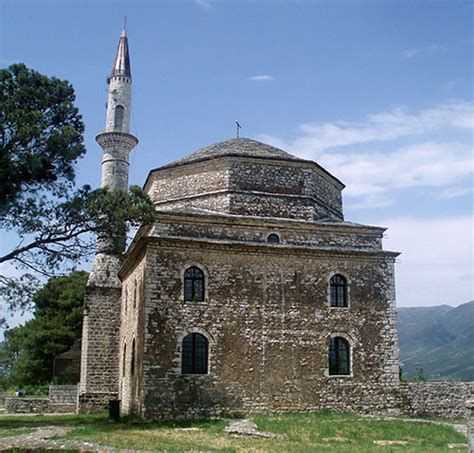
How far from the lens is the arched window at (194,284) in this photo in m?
18.5

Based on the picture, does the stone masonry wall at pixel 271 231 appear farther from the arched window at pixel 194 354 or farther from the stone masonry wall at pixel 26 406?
the stone masonry wall at pixel 26 406

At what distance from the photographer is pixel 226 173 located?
71.2 feet

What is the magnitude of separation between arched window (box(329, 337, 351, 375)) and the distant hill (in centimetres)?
7362

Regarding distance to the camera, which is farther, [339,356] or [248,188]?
[248,188]

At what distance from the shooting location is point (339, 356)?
1964 centimetres

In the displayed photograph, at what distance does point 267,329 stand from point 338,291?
304cm

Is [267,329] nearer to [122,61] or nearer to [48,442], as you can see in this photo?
[48,442]

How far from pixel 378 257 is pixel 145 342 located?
346 inches

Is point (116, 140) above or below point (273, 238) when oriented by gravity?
above

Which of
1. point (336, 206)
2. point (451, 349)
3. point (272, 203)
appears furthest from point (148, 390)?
point (451, 349)

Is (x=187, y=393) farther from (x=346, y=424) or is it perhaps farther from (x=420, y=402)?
(x=420, y=402)

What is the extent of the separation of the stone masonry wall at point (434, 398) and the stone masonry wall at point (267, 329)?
546 mm

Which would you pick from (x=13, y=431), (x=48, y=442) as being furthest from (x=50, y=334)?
(x=48, y=442)

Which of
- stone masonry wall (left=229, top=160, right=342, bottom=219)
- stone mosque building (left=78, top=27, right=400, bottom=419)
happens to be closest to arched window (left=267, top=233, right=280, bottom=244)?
stone mosque building (left=78, top=27, right=400, bottom=419)
